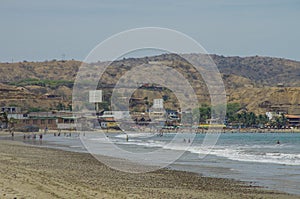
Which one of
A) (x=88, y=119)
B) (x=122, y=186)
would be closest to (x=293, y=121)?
(x=88, y=119)

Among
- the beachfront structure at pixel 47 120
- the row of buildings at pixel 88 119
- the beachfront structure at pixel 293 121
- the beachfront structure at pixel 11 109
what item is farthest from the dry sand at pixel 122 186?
the beachfront structure at pixel 293 121

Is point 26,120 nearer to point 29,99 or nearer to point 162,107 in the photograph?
point 29,99

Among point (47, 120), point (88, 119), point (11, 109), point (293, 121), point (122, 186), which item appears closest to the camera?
point (122, 186)

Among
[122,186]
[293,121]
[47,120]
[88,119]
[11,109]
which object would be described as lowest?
[122,186]

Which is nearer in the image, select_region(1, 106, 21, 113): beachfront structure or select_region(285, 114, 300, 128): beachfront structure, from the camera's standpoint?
select_region(1, 106, 21, 113): beachfront structure

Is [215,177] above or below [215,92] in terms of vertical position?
below

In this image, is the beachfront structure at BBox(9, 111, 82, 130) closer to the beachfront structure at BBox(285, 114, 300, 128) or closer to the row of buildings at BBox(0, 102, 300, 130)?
the row of buildings at BBox(0, 102, 300, 130)

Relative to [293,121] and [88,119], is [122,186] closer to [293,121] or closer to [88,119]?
[88,119]

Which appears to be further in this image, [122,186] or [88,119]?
[88,119]

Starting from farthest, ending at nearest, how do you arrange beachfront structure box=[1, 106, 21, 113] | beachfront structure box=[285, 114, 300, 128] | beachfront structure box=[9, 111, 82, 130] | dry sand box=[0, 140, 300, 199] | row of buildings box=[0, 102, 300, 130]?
beachfront structure box=[285, 114, 300, 128] → beachfront structure box=[1, 106, 21, 113] → beachfront structure box=[9, 111, 82, 130] → row of buildings box=[0, 102, 300, 130] → dry sand box=[0, 140, 300, 199]

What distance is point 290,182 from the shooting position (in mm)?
20188

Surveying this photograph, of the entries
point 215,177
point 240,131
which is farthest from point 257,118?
point 215,177

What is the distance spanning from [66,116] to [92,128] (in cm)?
704

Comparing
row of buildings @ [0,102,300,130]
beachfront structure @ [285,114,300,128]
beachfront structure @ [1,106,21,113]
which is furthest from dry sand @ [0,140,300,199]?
beachfront structure @ [285,114,300,128]
